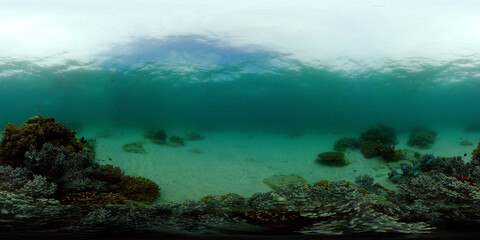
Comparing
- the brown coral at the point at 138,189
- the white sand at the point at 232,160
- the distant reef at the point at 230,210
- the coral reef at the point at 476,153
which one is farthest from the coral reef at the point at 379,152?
the brown coral at the point at 138,189

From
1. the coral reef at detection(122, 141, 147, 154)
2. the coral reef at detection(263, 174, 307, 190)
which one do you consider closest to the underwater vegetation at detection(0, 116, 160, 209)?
the coral reef at detection(122, 141, 147, 154)

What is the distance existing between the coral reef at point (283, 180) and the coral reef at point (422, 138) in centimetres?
219

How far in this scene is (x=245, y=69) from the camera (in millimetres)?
4836

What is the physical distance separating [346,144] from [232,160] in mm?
1855

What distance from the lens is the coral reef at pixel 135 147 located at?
11.8 feet

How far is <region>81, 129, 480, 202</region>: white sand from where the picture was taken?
3172 mm

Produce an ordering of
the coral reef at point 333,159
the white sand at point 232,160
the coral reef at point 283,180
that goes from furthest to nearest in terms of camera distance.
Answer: the coral reef at point 333,159, the coral reef at point 283,180, the white sand at point 232,160

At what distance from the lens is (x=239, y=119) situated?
521 cm

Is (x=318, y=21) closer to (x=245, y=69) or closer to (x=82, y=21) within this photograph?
(x=245, y=69)

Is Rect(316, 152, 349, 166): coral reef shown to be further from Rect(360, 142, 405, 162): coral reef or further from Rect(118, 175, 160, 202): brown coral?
Rect(118, 175, 160, 202): brown coral

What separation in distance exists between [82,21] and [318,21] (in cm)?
422

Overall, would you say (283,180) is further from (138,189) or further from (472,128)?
(472,128)

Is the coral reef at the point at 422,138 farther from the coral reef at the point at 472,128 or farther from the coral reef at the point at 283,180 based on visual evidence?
the coral reef at the point at 283,180

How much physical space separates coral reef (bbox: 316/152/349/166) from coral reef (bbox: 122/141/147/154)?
8.84ft
